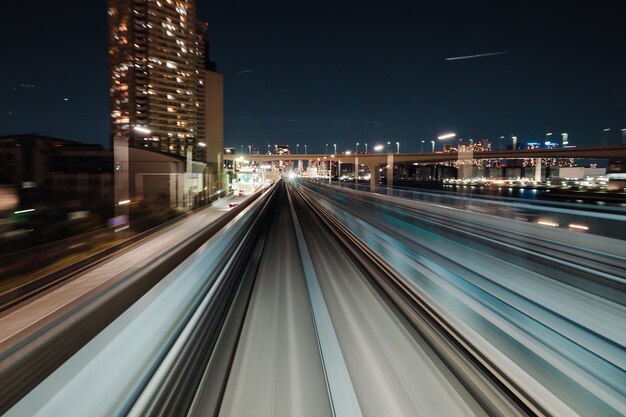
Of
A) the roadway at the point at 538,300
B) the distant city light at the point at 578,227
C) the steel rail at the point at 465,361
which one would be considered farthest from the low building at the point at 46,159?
the distant city light at the point at 578,227

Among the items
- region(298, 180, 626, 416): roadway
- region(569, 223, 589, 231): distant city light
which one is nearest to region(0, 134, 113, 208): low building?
region(298, 180, 626, 416): roadway

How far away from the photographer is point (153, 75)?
372 ft

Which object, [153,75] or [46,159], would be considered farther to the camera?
[153,75]

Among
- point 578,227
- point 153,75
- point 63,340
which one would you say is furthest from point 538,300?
point 153,75

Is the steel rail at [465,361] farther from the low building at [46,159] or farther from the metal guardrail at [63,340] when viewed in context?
the low building at [46,159]

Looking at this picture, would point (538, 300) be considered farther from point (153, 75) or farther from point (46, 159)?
point (153, 75)

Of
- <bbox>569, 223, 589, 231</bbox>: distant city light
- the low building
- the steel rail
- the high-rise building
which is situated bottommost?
the steel rail

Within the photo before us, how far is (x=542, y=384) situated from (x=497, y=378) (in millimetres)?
480

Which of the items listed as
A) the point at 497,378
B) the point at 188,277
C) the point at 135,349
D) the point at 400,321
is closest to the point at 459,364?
the point at 497,378

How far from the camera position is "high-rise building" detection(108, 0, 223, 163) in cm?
11194

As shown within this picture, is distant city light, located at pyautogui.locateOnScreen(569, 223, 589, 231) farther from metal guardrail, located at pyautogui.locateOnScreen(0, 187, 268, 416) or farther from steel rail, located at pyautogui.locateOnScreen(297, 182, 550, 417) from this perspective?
metal guardrail, located at pyautogui.locateOnScreen(0, 187, 268, 416)

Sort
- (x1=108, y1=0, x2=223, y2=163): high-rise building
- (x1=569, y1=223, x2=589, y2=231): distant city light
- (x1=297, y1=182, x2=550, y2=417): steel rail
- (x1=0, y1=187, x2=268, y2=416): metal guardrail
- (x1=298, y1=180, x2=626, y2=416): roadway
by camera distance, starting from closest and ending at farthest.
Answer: (x1=297, y1=182, x2=550, y2=417): steel rail
(x1=0, y1=187, x2=268, y2=416): metal guardrail
(x1=298, y1=180, x2=626, y2=416): roadway
(x1=569, y1=223, x2=589, y2=231): distant city light
(x1=108, y1=0, x2=223, y2=163): high-rise building

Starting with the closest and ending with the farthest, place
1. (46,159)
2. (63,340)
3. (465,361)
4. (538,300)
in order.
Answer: (465,361), (63,340), (538,300), (46,159)

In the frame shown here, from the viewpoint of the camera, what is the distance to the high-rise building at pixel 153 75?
111938 mm
